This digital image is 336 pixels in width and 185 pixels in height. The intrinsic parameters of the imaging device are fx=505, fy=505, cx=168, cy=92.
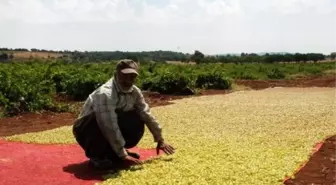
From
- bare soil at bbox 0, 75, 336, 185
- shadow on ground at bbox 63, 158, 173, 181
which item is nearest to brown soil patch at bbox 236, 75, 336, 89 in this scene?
bare soil at bbox 0, 75, 336, 185

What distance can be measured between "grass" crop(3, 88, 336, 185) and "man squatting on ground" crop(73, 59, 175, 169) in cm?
41

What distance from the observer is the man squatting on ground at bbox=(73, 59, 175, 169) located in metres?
6.18

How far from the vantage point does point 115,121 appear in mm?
6168

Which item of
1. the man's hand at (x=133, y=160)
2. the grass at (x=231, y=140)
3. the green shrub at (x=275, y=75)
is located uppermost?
the man's hand at (x=133, y=160)

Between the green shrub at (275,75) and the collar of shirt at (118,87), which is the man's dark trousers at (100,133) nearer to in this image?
the collar of shirt at (118,87)

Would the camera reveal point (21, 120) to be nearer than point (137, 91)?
No

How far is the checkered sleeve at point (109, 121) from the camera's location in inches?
242

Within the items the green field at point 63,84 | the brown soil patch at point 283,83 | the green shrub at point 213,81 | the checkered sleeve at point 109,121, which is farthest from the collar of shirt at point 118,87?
the brown soil patch at point 283,83

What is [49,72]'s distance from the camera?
23500 mm

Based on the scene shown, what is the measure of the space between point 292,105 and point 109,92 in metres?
10.1

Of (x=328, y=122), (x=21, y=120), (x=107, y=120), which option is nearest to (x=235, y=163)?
(x=107, y=120)

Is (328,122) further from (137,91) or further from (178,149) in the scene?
(137,91)

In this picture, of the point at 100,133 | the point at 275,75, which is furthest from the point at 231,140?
the point at 275,75

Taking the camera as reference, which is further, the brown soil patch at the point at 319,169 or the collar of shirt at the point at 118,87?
the collar of shirt at the point at 118,87
